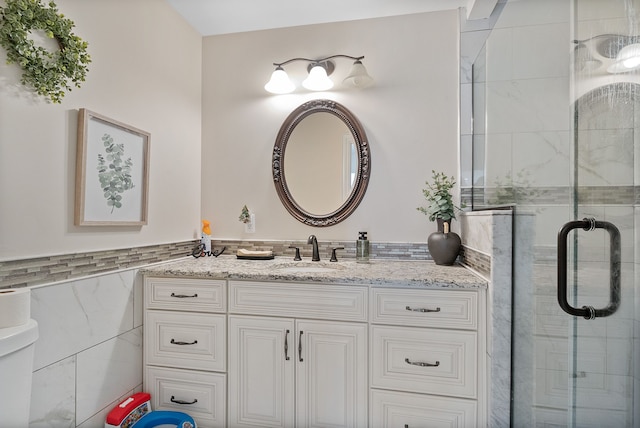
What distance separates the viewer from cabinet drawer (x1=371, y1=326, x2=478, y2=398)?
4.63ft

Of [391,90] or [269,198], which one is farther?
[269,198]

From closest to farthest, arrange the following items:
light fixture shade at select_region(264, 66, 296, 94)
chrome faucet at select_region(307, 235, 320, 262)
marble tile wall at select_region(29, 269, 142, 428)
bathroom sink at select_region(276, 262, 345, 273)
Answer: marble tile wall at select_region(29, 269, 142, 428) → bathroom sink at select_region(276, 262, 345, 273) → chrome faucet at select_region(307, 235, 320, 262) → light fixture shade at select_region(264, 66, 296, 94)

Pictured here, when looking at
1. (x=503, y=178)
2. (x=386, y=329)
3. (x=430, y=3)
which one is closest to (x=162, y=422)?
(x=386, y=329)

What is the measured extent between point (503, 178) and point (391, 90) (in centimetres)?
97

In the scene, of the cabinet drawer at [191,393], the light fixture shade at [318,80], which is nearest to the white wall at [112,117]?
the cabinet drawer at [191,393]

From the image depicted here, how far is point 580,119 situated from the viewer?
0.97 metres

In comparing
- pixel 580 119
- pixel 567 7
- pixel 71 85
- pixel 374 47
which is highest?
pixel 374 47

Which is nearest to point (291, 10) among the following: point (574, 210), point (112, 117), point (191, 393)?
point (112, 117)

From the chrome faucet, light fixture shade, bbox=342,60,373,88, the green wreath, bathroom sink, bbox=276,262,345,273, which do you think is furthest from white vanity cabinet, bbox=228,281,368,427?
light fixture shade, bbox=342,60,373,88

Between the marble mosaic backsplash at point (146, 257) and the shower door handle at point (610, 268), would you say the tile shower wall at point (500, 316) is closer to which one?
the marble mosaic backsplash at point (146, 257)

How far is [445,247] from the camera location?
182cm

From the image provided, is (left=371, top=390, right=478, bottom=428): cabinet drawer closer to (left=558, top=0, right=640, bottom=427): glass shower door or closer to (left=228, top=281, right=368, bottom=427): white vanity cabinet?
(left=228, top=281, right=368, bottom=427): white vanity cabinet

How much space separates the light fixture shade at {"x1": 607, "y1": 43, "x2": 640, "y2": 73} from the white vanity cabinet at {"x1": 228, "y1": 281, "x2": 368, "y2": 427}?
1.14m

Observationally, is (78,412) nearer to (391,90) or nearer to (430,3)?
(391,90)
